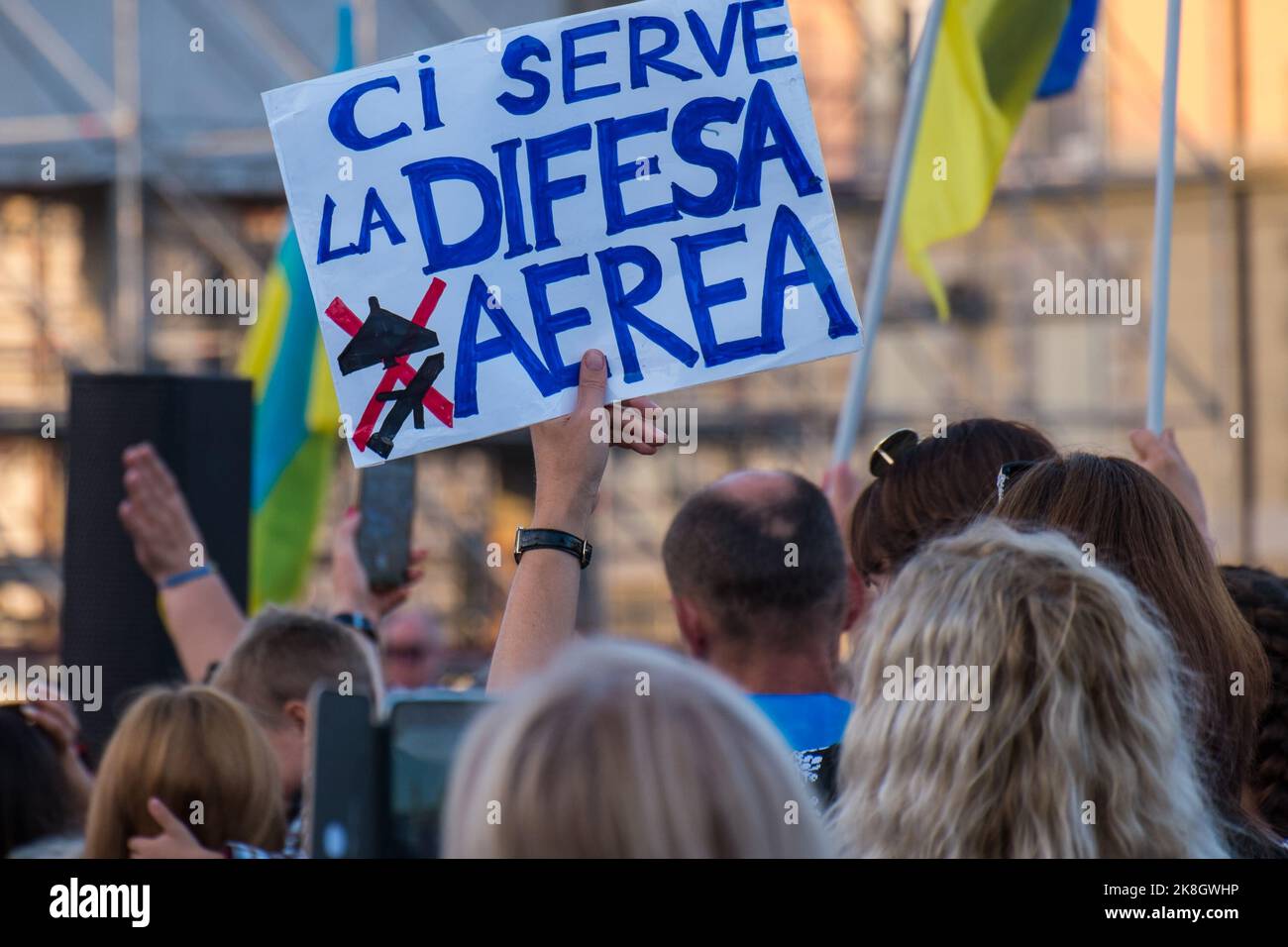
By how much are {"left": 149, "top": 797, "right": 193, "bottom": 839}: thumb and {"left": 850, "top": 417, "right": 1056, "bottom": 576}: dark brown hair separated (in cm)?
86

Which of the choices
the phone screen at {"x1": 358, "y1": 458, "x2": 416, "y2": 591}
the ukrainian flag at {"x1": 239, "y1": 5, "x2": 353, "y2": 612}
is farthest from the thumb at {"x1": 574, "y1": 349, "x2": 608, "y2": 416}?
the ukrainian flag at {"x1": 239, "y1": 5, "x2": 353, "y2": 612}

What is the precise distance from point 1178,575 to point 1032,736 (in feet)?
1.22

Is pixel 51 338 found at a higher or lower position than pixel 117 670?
higher

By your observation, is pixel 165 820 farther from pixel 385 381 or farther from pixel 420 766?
pixel 420 766

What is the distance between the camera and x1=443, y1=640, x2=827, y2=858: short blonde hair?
917 mm

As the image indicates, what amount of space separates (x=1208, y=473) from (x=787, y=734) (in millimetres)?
7813

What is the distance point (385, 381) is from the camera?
1.84 meters

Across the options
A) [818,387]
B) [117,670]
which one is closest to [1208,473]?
[818,387]

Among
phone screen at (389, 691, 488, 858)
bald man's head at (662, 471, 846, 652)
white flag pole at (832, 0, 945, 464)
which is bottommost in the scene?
phone screen at (389, 691, 488, 858)

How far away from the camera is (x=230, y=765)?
180 cm

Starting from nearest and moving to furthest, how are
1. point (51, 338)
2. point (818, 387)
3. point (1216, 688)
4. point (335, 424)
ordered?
point (1216, 688) → point (335, 424) → point (51, 338) → point (818, 387)

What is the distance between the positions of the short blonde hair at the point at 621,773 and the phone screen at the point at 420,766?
0.08 m

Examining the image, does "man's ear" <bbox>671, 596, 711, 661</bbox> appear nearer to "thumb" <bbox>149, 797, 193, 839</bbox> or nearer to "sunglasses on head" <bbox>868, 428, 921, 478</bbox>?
"sunglasses on head" <bbox>868, 428, 921, 478</bbox>

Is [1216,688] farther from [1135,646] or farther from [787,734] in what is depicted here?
[787,734]
